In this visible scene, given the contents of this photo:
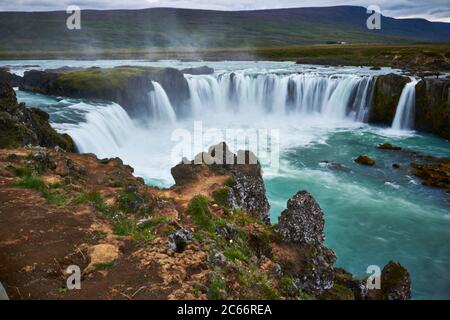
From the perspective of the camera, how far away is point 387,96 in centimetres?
4459

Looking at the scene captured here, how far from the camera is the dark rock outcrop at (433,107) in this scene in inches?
1574

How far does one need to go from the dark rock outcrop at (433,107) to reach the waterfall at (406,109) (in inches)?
19.4

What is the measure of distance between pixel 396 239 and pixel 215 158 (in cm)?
1073

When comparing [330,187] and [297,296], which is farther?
[330,187]

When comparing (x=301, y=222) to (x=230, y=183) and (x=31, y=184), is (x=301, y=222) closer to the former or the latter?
(x=230, y=183)

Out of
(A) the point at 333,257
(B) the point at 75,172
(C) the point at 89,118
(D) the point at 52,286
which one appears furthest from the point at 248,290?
(C) the point at 89,118

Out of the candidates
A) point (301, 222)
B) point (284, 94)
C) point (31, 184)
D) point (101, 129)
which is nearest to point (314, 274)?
point (301, 222)

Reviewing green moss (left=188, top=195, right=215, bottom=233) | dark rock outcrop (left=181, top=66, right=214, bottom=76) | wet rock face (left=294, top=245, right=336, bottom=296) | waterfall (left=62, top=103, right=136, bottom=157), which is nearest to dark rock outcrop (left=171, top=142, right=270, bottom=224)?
green moss (left=188, top=195, right=215, bottom=233)

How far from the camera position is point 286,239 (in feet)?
43.0

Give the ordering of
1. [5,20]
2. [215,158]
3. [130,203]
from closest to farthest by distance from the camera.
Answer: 1. [130,203]
2. [215,158]
3. [5,20]

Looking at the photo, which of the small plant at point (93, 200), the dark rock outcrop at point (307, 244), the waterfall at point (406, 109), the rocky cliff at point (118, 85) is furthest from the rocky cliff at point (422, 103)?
the small plant at point (93, 200)

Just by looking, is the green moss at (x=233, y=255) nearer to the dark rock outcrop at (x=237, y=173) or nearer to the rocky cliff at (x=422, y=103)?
the dark rock outcrop at (x=237, y=173)
